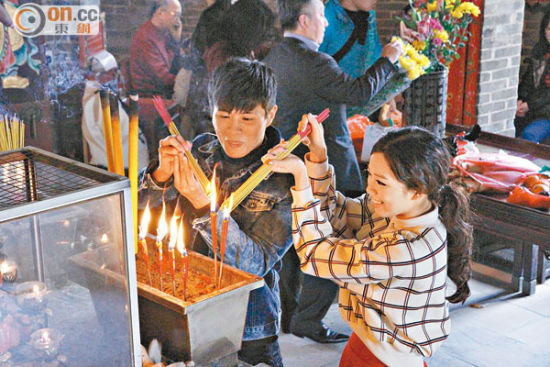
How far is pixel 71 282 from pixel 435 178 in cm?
113

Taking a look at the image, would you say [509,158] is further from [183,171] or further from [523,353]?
[183,171]

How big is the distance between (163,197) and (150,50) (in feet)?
3.97

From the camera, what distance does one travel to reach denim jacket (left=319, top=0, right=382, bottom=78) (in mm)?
4523

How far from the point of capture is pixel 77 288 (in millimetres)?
1745

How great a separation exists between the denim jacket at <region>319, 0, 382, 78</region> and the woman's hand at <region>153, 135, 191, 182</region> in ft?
7.05

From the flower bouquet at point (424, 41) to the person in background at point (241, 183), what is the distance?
1.37 metres

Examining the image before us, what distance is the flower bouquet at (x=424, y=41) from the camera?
3992 millimetres

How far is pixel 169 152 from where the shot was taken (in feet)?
8.04

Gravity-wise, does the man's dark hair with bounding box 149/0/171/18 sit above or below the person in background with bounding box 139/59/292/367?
above

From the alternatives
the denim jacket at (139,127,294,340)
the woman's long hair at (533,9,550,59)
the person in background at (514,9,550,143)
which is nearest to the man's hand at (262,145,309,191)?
the denim jacket at (139,127,294,340)

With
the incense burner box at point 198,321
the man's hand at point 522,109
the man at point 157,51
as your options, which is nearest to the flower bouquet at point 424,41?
the man at point 157,51

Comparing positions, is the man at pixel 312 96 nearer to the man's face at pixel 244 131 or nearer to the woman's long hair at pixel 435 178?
the man's face at pixel 244 131

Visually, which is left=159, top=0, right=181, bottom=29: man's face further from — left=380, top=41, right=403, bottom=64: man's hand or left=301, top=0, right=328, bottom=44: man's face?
left=380, top=41, right=403, bottom=64: man's hand

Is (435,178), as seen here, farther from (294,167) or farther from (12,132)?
(12,132)
